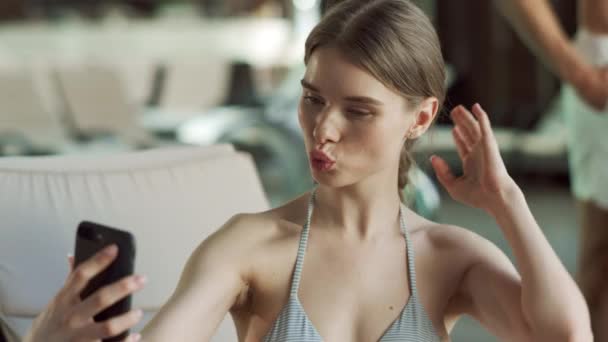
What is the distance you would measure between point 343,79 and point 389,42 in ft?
0.27

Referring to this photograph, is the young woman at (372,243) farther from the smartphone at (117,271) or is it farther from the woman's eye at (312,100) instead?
the smartphone at (117,271)

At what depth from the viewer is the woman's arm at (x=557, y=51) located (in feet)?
8.30

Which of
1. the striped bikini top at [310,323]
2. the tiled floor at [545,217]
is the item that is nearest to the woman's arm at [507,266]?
the striped bikini top at [310,323]

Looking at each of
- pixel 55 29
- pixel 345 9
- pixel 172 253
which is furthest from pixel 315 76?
pixel 55 29

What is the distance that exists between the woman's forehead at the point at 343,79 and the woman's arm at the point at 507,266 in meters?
0.17

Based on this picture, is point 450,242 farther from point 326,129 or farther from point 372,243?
point 326,129

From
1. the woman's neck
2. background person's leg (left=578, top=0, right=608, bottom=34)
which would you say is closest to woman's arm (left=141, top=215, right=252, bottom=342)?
the woman's neck

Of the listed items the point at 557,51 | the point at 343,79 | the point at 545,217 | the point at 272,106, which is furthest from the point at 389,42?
the point at 272,106

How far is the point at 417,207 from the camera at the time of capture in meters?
2.95

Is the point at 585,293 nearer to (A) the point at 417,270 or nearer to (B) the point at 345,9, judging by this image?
(A) the point at 417,270

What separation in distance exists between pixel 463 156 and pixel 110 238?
1.95 feet

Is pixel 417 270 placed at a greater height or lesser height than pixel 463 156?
lesser

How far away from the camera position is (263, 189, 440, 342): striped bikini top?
4.57ft

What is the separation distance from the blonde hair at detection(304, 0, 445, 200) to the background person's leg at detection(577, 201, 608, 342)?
136cm
